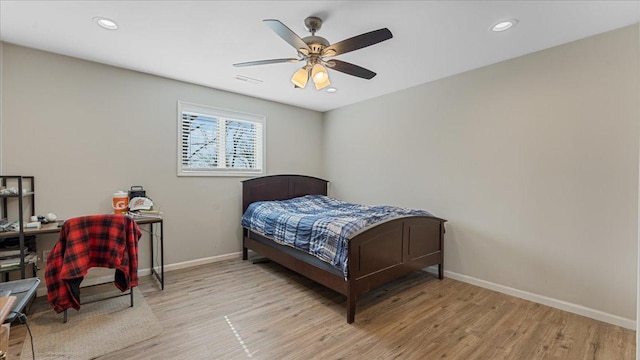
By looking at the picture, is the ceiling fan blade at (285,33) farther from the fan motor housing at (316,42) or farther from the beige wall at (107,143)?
the beige wall at (107,143)

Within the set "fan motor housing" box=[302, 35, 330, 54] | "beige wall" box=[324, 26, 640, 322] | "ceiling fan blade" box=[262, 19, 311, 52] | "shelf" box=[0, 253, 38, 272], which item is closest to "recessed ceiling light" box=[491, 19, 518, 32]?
"beige wall" box=[324, 26, 640, 322]

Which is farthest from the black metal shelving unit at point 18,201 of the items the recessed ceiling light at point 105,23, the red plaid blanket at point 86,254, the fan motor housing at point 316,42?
the fan motor housing at point 316,42

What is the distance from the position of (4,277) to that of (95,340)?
1505 millimetres

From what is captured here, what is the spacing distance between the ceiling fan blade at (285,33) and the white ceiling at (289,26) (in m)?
0.28

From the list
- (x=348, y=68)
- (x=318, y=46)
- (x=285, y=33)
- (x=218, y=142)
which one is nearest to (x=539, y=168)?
(x=348, y=68)

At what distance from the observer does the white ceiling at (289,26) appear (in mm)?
2137

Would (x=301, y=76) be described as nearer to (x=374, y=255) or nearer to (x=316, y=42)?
(x=316, y=42)

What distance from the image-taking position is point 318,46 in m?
2.23

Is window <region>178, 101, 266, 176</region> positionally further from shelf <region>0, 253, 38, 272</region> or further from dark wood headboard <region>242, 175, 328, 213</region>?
shelf <region>0, 253, 38, 272</region>

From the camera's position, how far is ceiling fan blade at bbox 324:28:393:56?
1.93 metres

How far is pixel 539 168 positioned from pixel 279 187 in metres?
3.47

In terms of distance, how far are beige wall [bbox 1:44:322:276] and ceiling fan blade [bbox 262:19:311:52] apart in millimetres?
2389

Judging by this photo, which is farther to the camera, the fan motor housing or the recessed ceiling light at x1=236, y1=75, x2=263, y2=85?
the recessed ceiling light at x1=236, y1=75, x2=263, y2=85

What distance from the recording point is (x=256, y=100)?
4.54m
